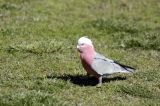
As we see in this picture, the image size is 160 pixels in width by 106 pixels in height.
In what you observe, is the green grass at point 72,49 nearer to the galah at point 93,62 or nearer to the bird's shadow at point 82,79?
the bird's shadow at point 82,79

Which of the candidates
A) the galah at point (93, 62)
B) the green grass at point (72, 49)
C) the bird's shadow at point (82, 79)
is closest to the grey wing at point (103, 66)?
the galah at point (93, 62)

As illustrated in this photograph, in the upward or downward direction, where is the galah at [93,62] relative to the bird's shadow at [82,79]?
upward

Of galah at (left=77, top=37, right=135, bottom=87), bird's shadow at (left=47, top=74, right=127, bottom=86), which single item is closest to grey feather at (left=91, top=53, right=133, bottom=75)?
galah at (left=77, top=37, right=135, bottom=87)

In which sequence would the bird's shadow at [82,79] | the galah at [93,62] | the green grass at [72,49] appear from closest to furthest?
1. the green grass at [72,49]
2. the galah at [93,62]
3. the bird's shadow at [82,79]

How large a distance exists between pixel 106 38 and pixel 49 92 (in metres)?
6.39

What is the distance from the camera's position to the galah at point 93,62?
1156cm

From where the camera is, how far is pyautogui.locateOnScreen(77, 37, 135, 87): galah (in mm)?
11562

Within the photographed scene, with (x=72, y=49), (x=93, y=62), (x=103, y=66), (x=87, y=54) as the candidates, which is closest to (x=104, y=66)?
(x=103, y=66)

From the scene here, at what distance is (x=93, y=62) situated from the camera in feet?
38.0

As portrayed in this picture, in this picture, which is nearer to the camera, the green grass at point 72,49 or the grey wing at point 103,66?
the green grass at point 72,49

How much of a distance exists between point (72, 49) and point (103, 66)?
12.2 ft

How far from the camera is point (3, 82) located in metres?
11.7

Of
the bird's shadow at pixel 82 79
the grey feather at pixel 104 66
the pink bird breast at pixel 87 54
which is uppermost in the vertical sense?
the pink bird breast at pixel 87 54

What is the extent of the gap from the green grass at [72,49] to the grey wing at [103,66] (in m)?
0.37
